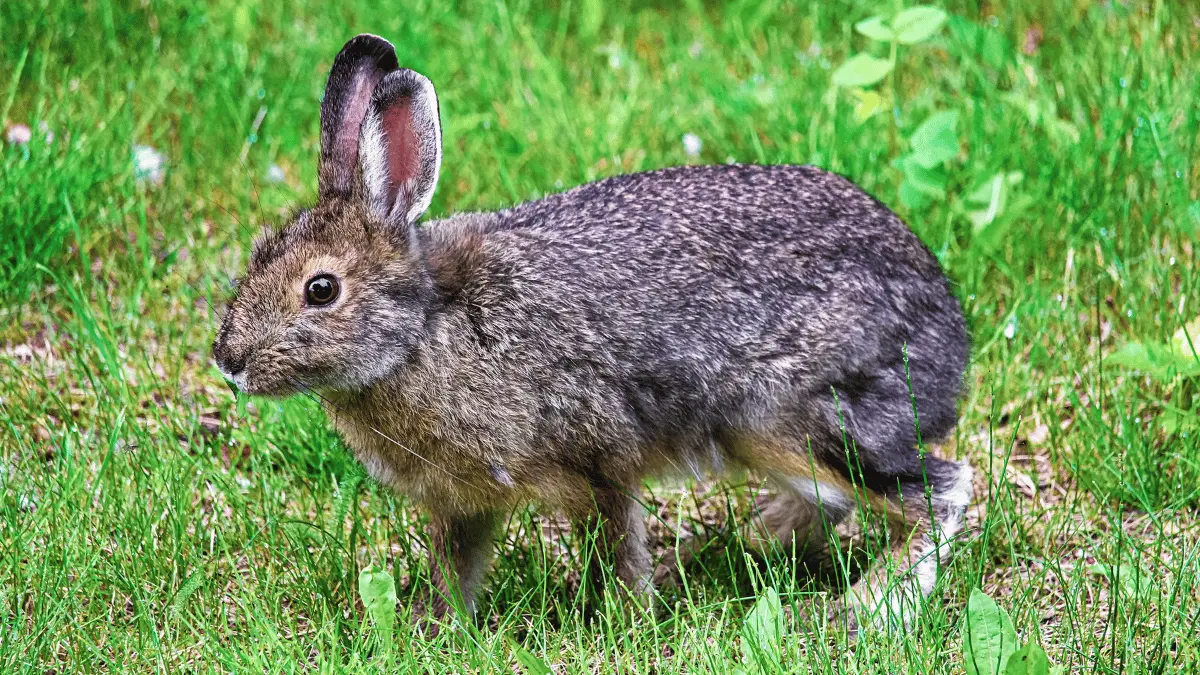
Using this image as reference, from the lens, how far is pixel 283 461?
4855 mm

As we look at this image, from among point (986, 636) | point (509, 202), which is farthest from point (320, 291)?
point (509, 202)

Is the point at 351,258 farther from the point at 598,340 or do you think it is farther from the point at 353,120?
the point at 598,340

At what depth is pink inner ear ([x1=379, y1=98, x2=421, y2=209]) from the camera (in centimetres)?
417

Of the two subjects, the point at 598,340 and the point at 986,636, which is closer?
the point at 986,636

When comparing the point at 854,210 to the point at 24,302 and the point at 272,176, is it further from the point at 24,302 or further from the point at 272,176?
the point at 24,302

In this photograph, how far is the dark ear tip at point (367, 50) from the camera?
13.8ft

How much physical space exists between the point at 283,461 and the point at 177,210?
1554mm

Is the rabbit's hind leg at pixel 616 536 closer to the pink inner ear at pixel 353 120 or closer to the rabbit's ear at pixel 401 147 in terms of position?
the rabbit's ear at pixel 401 147

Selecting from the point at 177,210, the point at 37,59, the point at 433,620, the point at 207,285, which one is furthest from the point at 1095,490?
the point at 37,59

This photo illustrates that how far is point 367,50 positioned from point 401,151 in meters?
0.29

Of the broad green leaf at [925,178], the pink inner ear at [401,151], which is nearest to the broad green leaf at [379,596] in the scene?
the pink inner ear at [401,151]

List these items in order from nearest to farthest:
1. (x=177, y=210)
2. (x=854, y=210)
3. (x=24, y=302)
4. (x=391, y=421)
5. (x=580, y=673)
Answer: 1. (x=580, y=673)
2. (x=391, y=421)
3. (x=854, y=210)
4. (x=24, y=302)
5. (x=177, y=210)

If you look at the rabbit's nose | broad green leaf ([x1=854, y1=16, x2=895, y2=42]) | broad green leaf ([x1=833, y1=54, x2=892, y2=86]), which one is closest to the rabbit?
the rabbit's nose

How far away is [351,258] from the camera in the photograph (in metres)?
4.09
